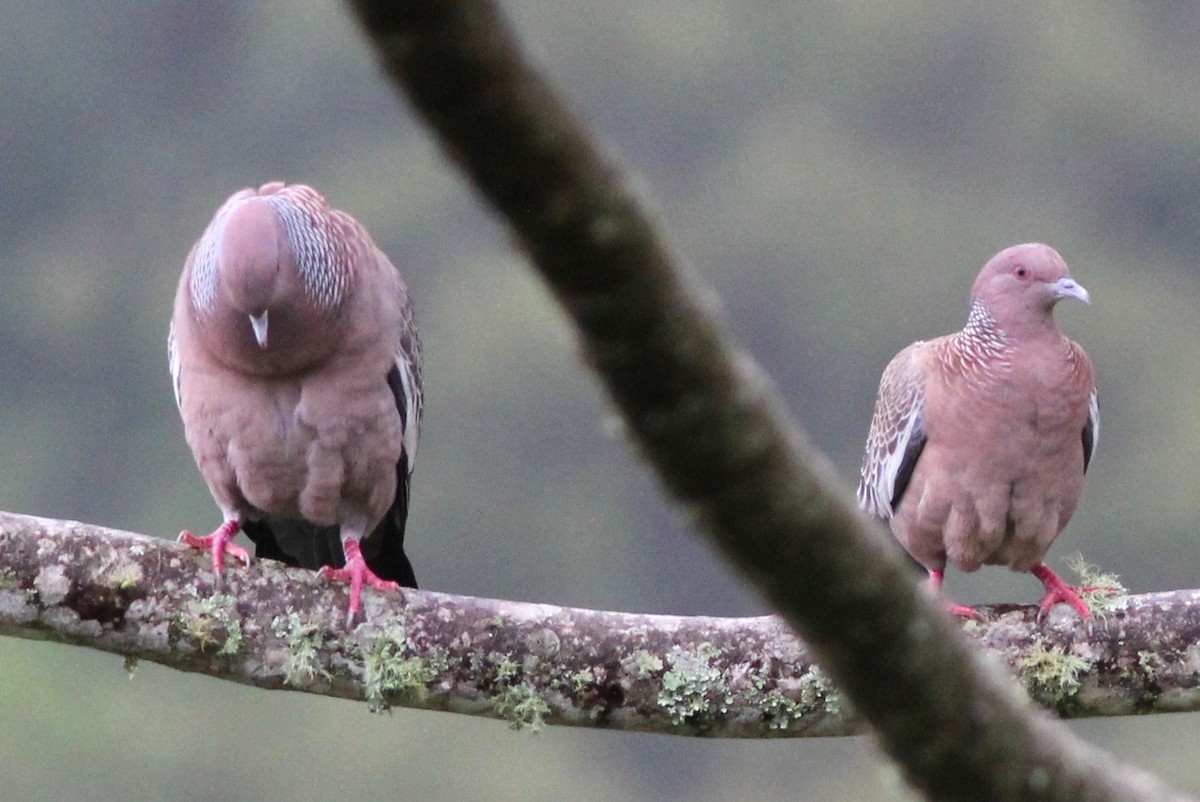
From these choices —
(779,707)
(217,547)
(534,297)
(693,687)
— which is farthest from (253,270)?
(534,297)

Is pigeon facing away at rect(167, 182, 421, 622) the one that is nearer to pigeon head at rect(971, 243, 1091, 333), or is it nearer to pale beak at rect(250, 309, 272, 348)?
pale beak at rect(250, 309, 272, 348)

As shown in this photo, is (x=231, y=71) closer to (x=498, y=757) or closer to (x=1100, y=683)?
(x=498, y=757)

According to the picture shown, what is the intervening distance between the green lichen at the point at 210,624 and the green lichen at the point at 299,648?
0.08 m

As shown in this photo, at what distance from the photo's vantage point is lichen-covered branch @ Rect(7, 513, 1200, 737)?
3549 mm

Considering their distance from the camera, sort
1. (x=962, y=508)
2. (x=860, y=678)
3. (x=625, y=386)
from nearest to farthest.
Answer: (x=625, y=386) < (x=860, y=678) < (x=962, y=508)

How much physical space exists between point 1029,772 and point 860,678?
16 cm

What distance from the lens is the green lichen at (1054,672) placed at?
152 inches

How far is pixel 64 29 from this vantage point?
21766 millimetres

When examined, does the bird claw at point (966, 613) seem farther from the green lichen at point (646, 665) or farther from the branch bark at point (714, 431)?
the branch bark at point (714, 431)

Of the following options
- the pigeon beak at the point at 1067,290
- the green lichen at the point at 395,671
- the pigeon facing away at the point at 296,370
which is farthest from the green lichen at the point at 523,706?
the pigeon beak at the point at 1067,290

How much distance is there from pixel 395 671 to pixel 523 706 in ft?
0.86

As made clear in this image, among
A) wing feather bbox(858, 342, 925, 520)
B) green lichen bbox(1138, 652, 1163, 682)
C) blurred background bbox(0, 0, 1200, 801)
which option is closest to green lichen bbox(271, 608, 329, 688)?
green lichen bbox(1138, 652, 1163, 682)

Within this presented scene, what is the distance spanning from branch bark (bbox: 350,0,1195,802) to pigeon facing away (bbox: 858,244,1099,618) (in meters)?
3.01

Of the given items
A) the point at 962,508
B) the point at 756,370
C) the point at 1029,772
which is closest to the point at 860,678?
the point at 1029,772
